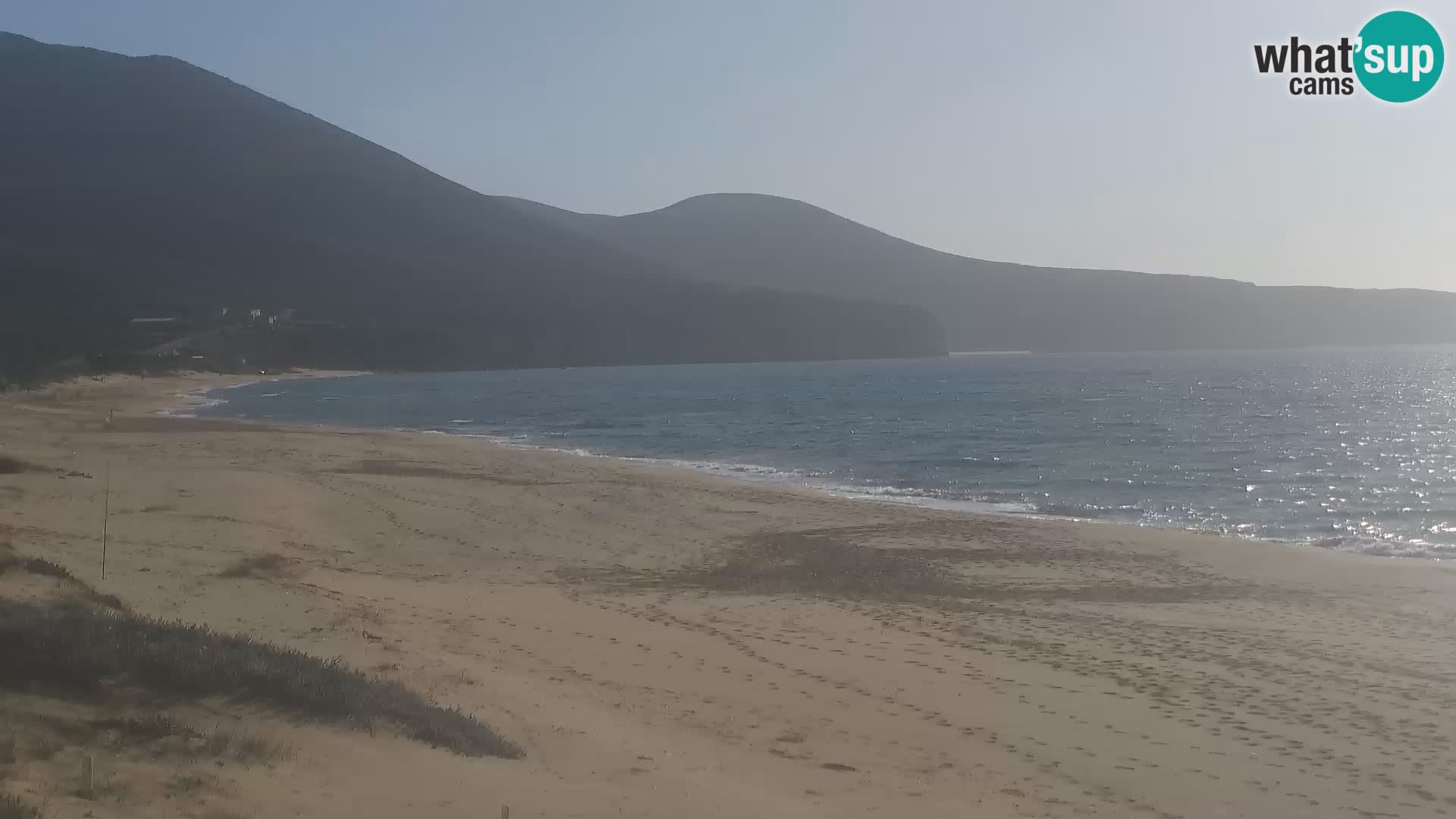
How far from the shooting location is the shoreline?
677 inches

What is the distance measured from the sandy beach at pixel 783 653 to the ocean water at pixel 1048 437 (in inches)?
183

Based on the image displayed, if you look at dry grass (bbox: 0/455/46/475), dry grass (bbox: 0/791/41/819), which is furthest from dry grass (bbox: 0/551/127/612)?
dry grass (bbox: 0/455/46/475)

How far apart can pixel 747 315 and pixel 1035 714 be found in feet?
522

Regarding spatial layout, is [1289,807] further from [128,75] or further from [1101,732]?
[128,75]

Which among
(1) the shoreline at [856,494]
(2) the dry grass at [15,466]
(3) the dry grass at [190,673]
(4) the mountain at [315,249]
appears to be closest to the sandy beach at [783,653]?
(3) the dry grass at [190,673]

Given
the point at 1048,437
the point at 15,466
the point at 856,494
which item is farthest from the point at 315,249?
the point at 15,466

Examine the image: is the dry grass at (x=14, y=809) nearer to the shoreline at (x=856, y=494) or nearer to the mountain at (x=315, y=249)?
the shoreline at (x=856, y=494)

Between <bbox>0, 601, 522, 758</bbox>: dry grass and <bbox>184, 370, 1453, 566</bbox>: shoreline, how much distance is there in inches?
606

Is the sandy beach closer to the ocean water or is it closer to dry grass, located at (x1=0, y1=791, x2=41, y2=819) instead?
dry grass, located at (x1=0, y1=791, x2=41, y2=819)

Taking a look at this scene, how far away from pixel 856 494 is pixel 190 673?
63.1 feet

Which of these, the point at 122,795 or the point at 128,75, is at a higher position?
the point at 128,75

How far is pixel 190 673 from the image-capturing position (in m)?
5.34

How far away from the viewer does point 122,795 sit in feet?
13.8

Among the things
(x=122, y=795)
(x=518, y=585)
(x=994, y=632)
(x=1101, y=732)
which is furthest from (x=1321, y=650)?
(x=122, y=795)
